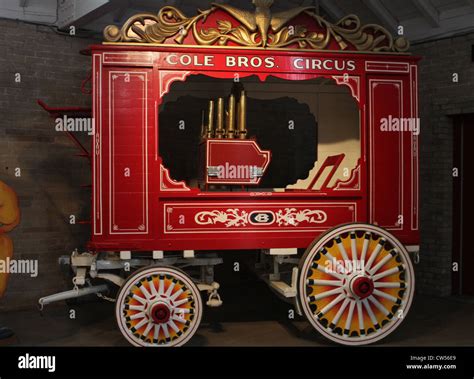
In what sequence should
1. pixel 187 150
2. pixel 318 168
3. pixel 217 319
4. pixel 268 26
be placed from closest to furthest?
pixel 268 26 < pixel 217 319 < pixel 318 168 < pixel 187 150

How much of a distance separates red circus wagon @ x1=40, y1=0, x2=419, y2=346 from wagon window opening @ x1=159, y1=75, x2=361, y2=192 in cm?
124

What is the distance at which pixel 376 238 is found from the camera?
17.9 feet

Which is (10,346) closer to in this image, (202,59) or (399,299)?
(202,59)

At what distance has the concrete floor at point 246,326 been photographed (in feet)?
18.6

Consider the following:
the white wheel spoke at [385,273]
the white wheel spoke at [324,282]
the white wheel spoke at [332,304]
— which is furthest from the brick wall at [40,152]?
the white wheel spoke at [385,273]

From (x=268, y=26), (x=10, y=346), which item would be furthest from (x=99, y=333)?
(x=268, y=26)

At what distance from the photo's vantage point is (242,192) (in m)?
5.49

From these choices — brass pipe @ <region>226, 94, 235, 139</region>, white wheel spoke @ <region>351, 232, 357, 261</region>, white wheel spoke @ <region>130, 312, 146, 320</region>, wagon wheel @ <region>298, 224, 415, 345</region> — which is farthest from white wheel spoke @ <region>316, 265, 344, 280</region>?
white wheel spoke @ <region>130, 312, 146, 320</region>

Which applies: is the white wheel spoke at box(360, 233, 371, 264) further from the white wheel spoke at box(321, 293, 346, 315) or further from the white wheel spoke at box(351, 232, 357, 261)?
the white wheel spoke at box(321, 293, 346, 315)

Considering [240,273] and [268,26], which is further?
[240,273]

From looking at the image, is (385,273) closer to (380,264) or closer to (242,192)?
(380,264)

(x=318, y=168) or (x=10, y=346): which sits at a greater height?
(x=318, y=168)

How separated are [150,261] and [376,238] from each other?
7.20 ft

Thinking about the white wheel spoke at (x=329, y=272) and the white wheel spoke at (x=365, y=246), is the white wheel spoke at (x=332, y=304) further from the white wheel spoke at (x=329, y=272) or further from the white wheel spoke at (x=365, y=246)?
the white wheel spoke at (x=365, y=246)
